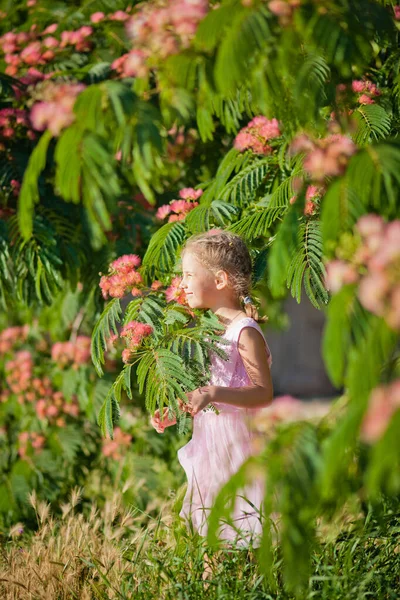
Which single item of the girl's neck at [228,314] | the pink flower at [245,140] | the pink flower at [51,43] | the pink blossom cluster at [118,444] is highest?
the pink flower at [51,43]

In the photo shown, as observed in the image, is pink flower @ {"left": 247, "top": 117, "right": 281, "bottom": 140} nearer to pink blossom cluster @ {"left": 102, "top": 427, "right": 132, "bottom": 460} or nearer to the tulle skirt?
the tulle skirt

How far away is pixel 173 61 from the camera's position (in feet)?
6.22

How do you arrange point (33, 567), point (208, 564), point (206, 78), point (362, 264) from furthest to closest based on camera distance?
1. point (33, 567)
2. point (208, 564)
3. point (206, 78)
4. point (362, 264)

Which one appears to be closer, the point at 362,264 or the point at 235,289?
the point at 362,264

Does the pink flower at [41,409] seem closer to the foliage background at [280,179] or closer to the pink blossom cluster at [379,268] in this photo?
the foliage background at [280,179]

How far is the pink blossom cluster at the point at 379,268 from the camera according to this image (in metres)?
1.41

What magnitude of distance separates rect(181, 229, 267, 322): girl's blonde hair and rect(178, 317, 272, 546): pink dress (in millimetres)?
149

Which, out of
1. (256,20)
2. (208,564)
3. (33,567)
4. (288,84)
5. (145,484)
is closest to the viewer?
(256,20)

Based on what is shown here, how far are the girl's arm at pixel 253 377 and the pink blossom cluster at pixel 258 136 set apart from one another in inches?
36.4

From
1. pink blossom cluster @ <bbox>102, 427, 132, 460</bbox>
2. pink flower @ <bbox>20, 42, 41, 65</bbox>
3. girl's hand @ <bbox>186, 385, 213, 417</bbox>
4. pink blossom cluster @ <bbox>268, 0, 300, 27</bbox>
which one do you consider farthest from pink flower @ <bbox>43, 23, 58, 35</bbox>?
pink blossom cluster @ <bbox>268, 0, 300, 27</bbox>

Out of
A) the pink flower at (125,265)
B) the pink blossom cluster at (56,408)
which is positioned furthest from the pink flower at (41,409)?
the pink flower at (125,265)

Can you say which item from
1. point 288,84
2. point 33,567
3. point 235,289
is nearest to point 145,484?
point 33,567

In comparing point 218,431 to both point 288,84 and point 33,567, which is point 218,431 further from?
point 288,84

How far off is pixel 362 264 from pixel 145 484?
374 cm
